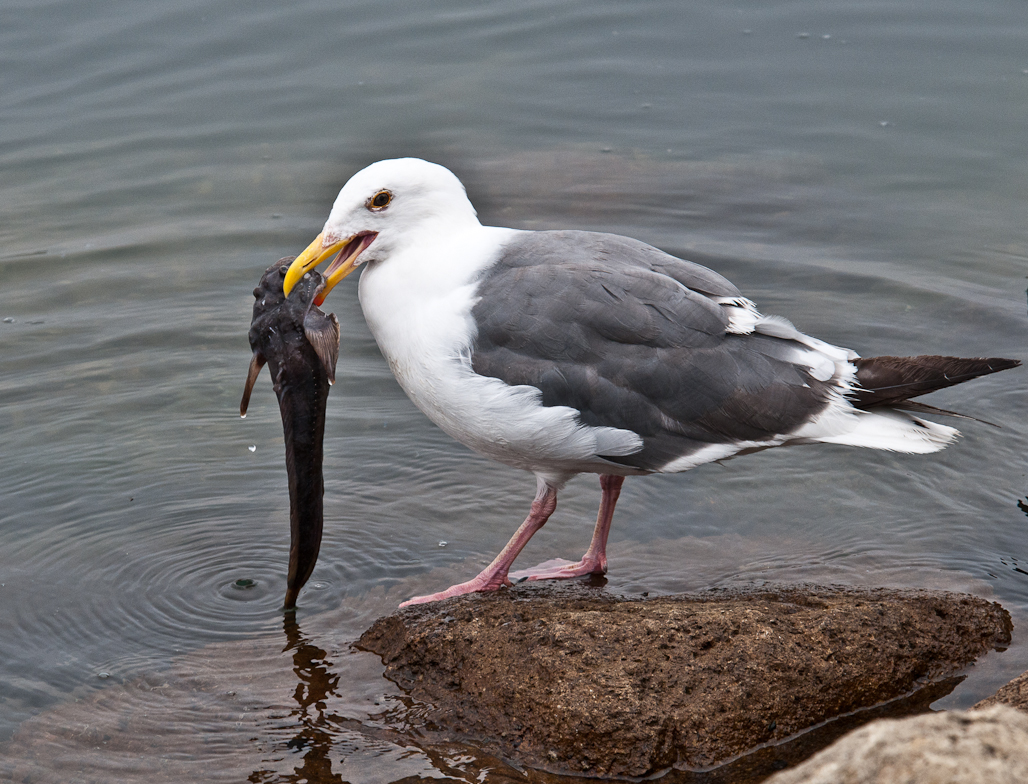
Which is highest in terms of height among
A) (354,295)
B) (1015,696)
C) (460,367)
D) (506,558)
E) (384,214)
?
(384,214)

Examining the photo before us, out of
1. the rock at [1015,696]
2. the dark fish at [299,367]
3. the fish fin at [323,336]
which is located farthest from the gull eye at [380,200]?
the rock at [1015,696]

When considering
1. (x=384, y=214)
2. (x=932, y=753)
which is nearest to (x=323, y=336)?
(x=384, y=214)

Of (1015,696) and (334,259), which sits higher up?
(334,259)

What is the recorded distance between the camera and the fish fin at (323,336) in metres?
4.58

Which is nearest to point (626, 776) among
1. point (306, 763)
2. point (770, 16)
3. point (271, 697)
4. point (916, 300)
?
point (306, 763)

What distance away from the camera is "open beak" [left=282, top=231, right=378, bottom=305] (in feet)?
15.2

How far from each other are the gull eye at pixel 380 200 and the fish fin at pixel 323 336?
0.53 m

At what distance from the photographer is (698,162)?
10.3 meters

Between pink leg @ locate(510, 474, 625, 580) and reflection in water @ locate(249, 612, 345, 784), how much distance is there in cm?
105

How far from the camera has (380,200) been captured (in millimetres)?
4867

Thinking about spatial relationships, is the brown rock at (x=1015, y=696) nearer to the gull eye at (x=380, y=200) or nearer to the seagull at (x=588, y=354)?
the seagull at (x=588, y=354)

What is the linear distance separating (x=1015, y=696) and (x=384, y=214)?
9.76ft

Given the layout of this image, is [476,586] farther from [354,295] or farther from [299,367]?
[354,295]

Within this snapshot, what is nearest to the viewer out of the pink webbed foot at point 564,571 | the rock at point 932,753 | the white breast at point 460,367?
the rock at point 932,753
